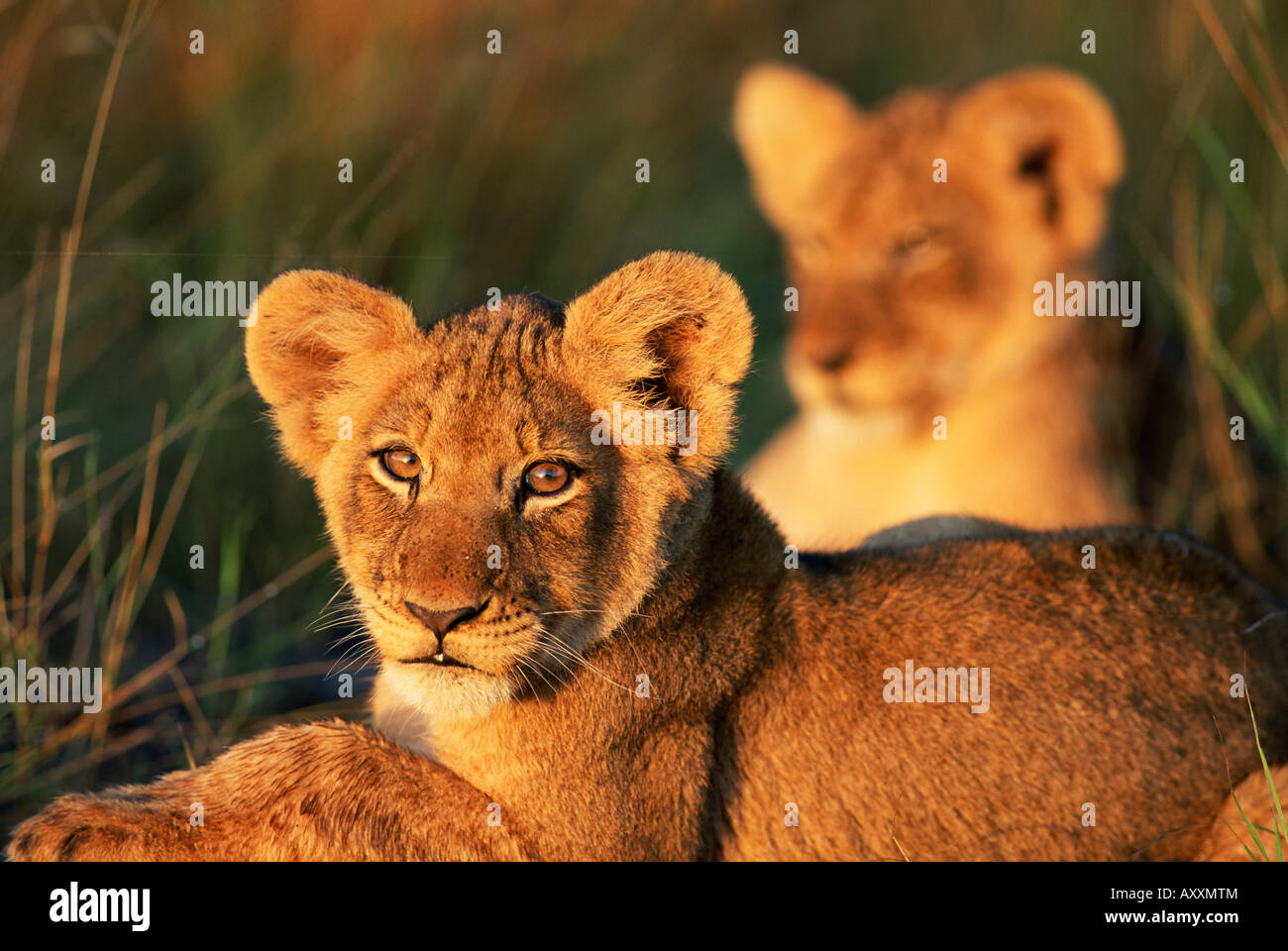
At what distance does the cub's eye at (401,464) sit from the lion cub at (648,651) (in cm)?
1

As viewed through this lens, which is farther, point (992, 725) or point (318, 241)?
point (318, 241)

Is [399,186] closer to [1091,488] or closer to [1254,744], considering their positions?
[1091,488]

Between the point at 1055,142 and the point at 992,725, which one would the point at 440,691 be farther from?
the point at 1055,142

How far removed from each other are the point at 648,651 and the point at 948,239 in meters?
4.14

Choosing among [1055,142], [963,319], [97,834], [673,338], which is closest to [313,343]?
[673,338]

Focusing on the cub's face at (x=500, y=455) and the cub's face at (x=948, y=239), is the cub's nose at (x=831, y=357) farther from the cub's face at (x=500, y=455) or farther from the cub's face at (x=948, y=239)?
the cub's face at (x=500, y=455)

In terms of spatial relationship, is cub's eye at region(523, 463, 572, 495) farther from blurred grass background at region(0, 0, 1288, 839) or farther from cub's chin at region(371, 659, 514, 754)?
blurred grass background at region(0, 0, 1288, 839)

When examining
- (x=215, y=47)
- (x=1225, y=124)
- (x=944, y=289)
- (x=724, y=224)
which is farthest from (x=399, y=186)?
(x=1225, y=124)

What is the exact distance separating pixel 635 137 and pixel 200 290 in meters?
4.37

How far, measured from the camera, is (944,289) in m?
7.84

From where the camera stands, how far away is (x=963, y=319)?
788 centimetres

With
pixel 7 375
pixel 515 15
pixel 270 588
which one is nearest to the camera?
pixel 270 588

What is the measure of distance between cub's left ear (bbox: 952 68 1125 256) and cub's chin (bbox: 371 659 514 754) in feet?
16.0

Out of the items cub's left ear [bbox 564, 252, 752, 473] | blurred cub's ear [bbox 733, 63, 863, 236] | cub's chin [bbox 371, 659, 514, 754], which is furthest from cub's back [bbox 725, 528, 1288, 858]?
blurred cub's ear [bbox 733, 63, 863, 236]
